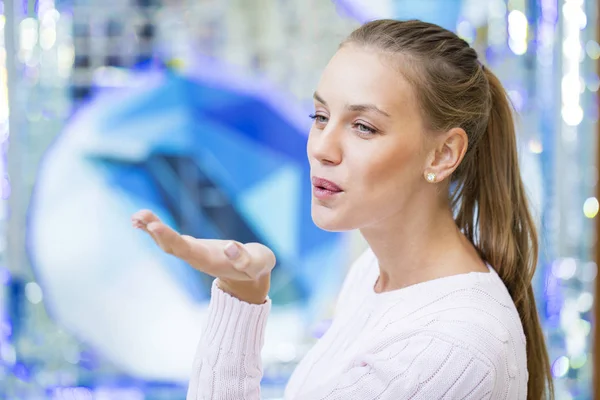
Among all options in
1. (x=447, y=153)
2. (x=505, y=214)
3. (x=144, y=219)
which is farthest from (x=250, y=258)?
(x=505, y=214)

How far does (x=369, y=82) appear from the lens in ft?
3.37

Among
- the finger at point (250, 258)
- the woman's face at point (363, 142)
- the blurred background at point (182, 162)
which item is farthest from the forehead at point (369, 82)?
the blurred background at point (182, 162)

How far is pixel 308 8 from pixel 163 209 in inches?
33.7

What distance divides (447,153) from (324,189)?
0.64 feet

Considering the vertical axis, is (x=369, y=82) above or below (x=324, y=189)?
above

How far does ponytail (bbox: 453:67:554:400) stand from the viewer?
1176 millimetres

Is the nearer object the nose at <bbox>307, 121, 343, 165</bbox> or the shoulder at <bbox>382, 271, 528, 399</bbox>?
the shoulder at <bbox>382, 271, 528, 399</bbox>

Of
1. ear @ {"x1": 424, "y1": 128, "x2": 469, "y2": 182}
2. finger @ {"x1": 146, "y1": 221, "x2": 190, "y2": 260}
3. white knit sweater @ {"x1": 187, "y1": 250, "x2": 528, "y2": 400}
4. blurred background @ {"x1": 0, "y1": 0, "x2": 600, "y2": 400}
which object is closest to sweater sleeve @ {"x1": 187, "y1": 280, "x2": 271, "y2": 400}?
white knit sweater @ {"x1": 187, "y1": 250, "x2": 528, "y2": 400}

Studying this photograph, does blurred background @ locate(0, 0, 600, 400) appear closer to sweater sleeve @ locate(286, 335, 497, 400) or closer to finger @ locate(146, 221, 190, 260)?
sweater sleeve @ locate(286, 335, 497, 400)

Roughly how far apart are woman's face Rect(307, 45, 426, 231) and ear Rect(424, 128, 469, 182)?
0.09 ft

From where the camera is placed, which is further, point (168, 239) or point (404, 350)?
point (404, 350)

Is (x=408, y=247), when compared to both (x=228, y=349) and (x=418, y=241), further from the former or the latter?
(x=228, y=349)

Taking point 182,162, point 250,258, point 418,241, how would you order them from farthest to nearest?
1. point 182,162
2. point 418,241
3. point 250,258

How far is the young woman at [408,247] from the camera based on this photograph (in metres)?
0.93
